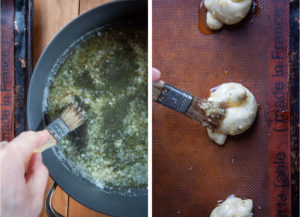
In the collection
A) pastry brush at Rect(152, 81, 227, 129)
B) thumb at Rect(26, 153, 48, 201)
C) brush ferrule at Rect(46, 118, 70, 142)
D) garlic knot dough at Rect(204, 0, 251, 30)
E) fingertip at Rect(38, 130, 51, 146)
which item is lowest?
thumb at Rect(26, 153, 48, 201)

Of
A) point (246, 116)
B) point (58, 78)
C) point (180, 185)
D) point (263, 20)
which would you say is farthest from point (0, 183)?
point (263, 20)

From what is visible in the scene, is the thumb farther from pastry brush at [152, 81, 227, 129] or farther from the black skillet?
pastry brush at [152, 81, 227, 129]

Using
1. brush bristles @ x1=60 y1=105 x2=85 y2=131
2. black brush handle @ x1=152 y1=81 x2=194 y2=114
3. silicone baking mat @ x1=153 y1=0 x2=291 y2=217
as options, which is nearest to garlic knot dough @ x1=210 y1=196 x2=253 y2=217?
silicone baking mat @ x1=153 y1=0 x2=291 y2=217

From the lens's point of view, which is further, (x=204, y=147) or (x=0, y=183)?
(x=204, y=147)

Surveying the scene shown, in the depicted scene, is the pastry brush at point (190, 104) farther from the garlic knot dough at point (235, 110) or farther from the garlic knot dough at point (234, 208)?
the garlic knot dough at point (234, 208)

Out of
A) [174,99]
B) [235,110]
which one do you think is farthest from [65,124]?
[235,110]

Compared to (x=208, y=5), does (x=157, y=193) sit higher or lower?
Answer: lower

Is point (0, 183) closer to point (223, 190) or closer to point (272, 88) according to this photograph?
point (223, 190)

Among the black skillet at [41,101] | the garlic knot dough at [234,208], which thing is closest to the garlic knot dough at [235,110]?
the garlic knot dough at [234,208]
